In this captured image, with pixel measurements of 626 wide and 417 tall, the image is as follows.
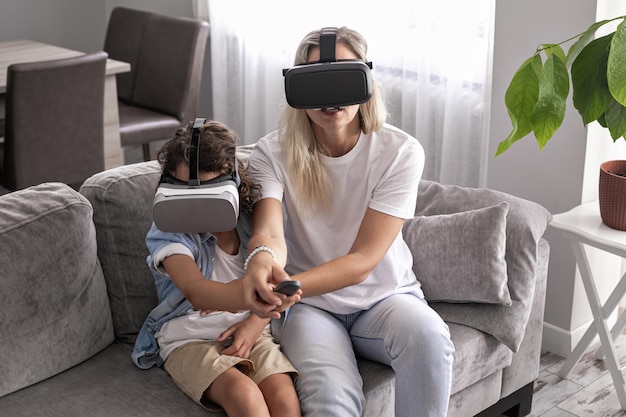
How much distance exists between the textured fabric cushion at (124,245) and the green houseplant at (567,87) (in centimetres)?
85

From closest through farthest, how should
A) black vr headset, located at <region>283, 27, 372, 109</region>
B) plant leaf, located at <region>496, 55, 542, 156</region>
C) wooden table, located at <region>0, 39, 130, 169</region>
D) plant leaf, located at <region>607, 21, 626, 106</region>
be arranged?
black vr headset, located at <region>283, 27, 372, 109</region>
plant leaf, located at <region>607, 21, 626, 106</region>
plant leaf, located at <region>496, 55, 542, 156</region>
wooden table, located at <region>0, 39, 130, 169</region>

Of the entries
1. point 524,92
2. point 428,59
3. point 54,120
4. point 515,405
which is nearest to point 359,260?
point 524,92

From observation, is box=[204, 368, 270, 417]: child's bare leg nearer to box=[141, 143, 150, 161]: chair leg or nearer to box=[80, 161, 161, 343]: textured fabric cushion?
box=[80, 161, 161, 343]: textured fabric cushion

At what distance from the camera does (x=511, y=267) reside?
2.12 metres

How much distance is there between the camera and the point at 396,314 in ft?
6.05

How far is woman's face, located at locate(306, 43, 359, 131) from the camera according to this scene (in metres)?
1.79

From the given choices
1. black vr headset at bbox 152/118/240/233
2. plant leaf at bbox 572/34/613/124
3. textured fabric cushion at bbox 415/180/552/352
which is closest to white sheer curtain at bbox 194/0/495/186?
textured fabric cushion at bbox 415/180/552/352

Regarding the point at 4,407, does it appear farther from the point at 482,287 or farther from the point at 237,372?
the point at 482,287

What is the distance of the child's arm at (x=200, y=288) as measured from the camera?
1660 millimetres

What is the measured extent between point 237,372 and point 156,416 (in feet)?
0.61

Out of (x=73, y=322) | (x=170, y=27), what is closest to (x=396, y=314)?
(x=73, y=322)

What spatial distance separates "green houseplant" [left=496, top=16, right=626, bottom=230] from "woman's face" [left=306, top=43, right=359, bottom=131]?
404mm

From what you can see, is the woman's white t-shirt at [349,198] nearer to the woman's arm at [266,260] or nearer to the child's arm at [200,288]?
the woman's arm at [266,260]

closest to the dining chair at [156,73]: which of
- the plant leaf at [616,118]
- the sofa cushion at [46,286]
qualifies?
the sofa cushion at [46,286]
